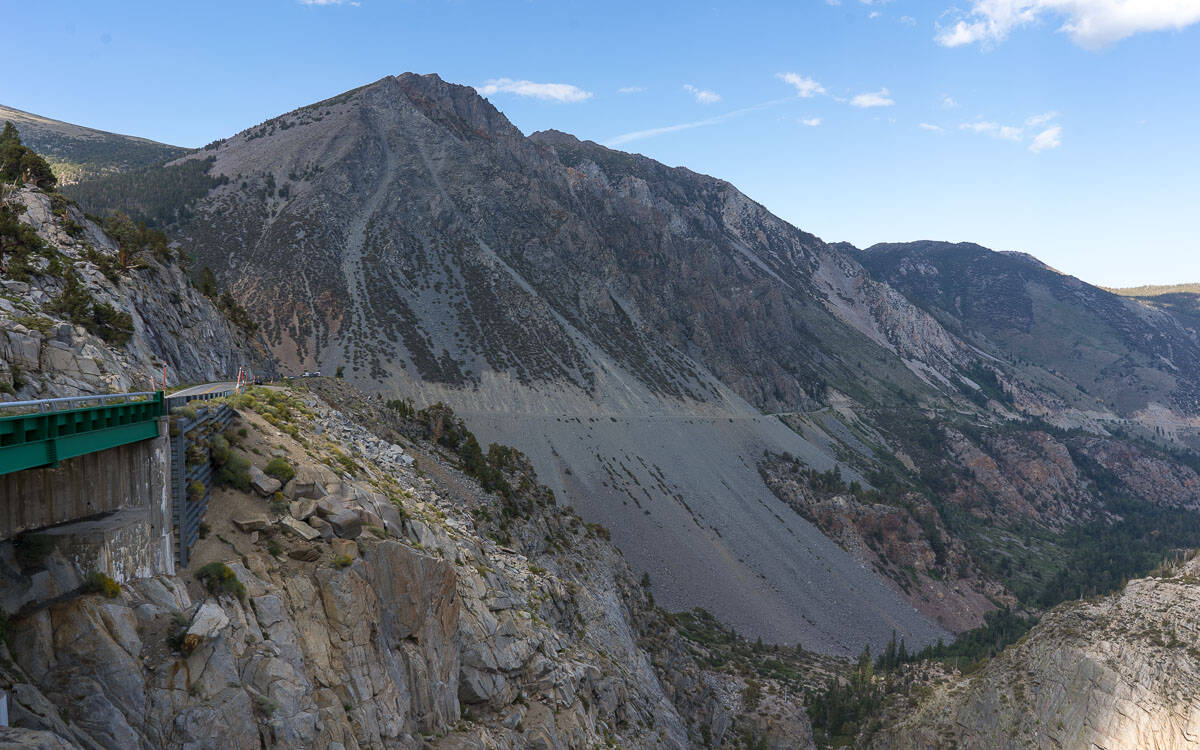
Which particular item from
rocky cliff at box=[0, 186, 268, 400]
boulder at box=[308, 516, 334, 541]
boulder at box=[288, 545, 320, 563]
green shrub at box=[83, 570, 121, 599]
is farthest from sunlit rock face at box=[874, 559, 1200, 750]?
rocky cliff at box=[0, 186, 268, 400]

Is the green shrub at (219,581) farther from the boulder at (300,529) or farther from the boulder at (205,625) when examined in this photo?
the boulder at (300,529)

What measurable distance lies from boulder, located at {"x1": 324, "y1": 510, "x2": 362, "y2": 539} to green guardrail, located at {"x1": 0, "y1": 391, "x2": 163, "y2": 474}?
14.3ft

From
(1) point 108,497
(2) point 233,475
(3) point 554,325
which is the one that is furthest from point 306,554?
(3) point 554,325

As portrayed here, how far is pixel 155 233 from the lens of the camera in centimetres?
3388

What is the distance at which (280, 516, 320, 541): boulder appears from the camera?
49.5ft

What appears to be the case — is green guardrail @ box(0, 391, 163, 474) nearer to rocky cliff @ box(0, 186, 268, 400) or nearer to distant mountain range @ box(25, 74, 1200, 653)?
rocky cliff @ box(0, 186, 268, 400)

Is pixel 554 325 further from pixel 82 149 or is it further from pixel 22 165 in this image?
pixel 82 149

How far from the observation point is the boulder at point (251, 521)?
1466cm

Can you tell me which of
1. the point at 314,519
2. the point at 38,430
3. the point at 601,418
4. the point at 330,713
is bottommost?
the point at 601,418

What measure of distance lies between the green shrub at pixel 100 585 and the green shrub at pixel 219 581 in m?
2.04

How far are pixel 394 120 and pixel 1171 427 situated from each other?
222143 millimetres

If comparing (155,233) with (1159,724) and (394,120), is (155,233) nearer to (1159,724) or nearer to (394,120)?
(1159,724)

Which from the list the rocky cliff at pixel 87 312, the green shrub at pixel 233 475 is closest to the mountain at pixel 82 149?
the rocky cliff at pixel 87 312

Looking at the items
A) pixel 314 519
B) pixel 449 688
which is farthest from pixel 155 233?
pixel 449 688
